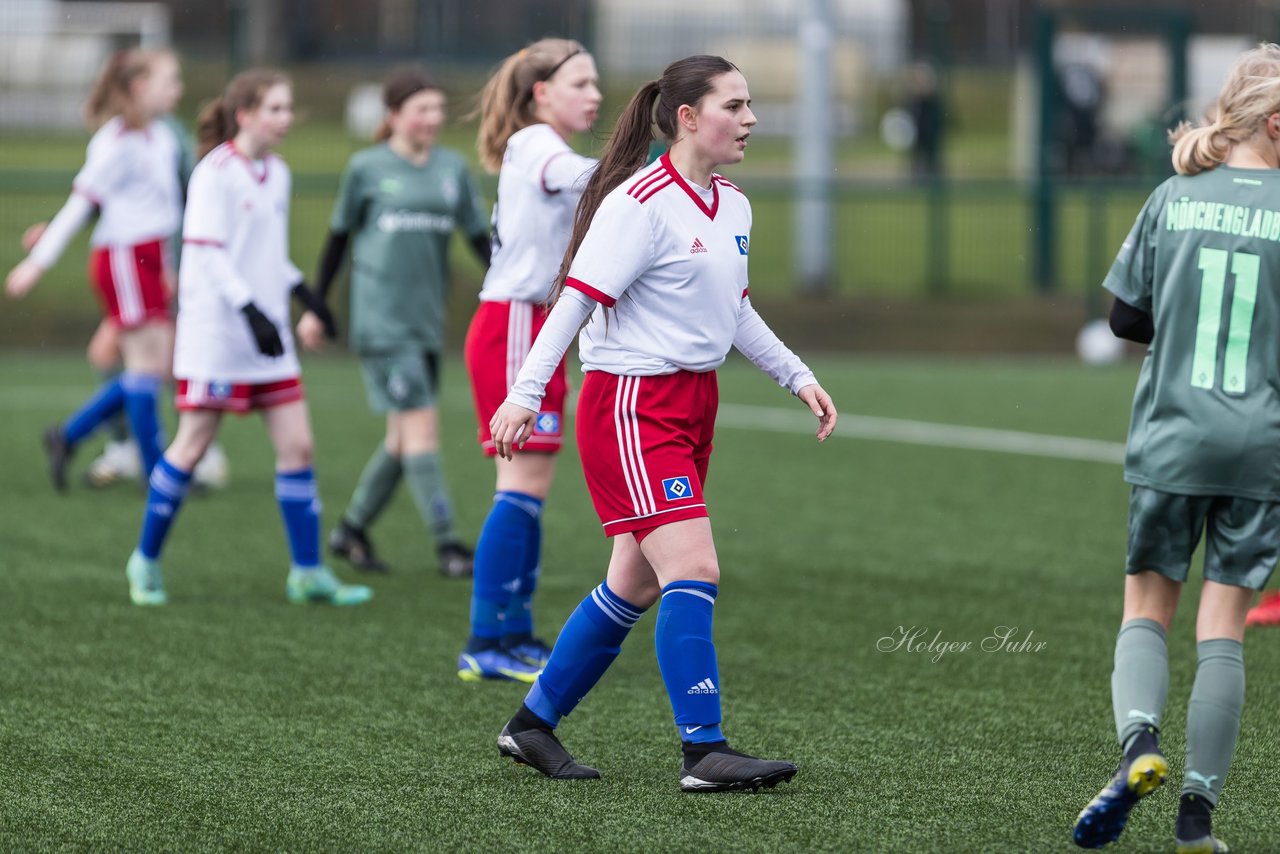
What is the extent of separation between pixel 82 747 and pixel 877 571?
3855 millimetres

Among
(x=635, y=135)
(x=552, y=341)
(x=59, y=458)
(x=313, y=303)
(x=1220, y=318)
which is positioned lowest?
(x=59, y=458)

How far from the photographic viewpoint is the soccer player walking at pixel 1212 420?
4.04 metres

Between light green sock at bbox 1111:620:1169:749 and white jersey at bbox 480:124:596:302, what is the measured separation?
236 centimetres

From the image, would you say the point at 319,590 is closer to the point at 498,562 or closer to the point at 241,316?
the point at 241,316

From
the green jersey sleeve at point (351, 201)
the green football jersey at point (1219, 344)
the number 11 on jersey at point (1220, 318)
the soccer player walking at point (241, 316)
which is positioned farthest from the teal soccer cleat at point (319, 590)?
the number 11 on jersey at point (1220, 318)

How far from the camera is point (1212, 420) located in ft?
13.3

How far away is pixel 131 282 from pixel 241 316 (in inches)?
110

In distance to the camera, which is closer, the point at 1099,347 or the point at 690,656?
the point at 690,656

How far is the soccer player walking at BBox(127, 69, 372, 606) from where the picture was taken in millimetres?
6797

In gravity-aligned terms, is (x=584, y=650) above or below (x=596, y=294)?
below

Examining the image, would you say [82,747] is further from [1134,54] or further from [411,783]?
[1134,54]

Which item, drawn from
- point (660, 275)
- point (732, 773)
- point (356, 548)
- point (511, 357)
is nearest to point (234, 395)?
point (356, 548)

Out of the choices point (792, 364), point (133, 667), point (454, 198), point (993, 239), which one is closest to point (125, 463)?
point (454, 198)

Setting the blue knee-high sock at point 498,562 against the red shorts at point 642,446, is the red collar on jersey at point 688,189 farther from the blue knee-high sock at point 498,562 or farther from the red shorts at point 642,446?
the blue knee-high sock at point 498,562
